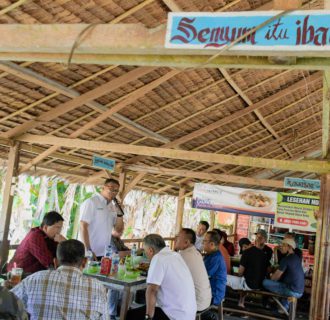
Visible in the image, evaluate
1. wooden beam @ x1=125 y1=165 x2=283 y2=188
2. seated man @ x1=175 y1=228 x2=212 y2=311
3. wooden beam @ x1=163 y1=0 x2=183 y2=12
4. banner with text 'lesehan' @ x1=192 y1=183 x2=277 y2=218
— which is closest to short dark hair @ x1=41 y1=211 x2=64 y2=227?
seated man @ x1=175 y1=228 x2=212 y2=311

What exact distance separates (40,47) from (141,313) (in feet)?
10.2

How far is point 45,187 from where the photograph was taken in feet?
33.5

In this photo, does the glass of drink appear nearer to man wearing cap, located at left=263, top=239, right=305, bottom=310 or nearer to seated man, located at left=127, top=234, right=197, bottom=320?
seated man, located at left=127, top=234, right=197, bottom=320

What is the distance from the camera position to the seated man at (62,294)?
2.66 m

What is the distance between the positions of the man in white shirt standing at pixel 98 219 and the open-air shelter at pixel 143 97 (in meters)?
1.30

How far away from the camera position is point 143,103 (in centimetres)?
682

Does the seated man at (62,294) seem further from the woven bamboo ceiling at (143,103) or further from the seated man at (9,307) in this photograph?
the woven bamboo ceiling at (143,103)

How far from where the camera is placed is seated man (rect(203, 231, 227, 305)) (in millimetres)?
5062

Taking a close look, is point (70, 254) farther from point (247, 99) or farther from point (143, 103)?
point (247, 99)

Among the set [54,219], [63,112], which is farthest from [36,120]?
[54,219]

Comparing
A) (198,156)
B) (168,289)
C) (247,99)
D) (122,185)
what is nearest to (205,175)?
(122,185)

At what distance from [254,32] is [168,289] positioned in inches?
94.2

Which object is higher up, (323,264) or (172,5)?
(172,5)

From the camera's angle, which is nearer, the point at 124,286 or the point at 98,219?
the point at 124,286
